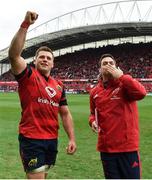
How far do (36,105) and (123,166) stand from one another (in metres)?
1.27

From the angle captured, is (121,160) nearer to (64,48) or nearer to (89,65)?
(89,65)

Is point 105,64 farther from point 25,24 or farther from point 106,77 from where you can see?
point 25,24

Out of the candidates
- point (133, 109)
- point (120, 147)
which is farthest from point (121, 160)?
point (133, 109)

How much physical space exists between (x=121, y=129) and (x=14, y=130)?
33.7ft

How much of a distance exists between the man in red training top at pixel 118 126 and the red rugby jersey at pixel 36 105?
0.67m

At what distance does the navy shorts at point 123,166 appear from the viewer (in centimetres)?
524

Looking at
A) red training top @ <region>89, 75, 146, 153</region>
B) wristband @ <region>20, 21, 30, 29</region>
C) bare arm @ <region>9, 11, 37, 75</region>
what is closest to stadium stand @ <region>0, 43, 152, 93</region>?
red training top @ <region>89, 75, 146, 153</region>

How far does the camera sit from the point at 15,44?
4793mm

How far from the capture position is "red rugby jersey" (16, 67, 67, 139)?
526 cm

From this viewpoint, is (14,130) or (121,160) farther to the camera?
(14,130)

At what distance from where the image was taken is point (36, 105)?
528 cm

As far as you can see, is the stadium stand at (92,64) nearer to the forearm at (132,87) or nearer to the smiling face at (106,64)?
the smiling face at (106,64)

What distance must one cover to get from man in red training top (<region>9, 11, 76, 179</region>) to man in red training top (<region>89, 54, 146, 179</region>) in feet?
2.07

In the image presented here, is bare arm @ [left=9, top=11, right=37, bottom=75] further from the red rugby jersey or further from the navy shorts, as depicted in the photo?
the navy shorts
